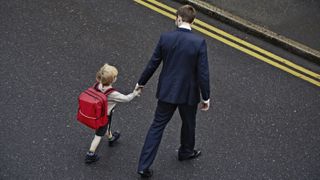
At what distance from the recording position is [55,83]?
7.44 meters

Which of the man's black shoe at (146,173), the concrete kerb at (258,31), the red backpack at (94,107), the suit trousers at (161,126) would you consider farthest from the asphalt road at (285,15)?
the red backpack at (94,107)

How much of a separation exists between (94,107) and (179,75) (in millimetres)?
960

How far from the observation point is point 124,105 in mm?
7207

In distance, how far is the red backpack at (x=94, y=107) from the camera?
18.7ft

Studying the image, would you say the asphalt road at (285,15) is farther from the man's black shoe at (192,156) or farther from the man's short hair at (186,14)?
the man's short hair at (186,14)

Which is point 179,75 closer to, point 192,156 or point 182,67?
point 182,67

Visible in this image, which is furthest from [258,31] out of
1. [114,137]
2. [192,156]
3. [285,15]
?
[114,137]

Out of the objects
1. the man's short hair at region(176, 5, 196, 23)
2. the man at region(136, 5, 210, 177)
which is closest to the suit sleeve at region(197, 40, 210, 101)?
the man at region(136, 5, 210, 177)

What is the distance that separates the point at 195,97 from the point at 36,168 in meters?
2.07

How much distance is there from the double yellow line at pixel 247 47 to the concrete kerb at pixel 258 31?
0.24m

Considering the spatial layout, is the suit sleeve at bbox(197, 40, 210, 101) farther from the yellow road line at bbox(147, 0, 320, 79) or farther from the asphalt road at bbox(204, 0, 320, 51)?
the asphalt road at bbox(204, 0, 320, 51)

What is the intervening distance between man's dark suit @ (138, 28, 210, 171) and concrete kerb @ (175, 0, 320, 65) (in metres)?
2.87

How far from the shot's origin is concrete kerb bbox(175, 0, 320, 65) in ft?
27.0

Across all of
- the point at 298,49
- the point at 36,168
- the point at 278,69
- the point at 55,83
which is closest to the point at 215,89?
the point at 278,69
